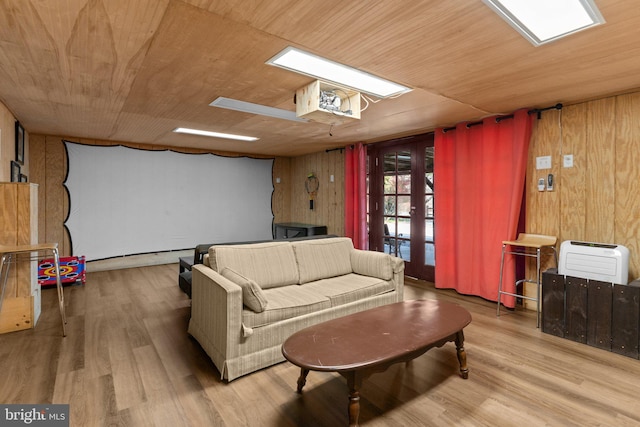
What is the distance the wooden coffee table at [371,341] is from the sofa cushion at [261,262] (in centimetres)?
95

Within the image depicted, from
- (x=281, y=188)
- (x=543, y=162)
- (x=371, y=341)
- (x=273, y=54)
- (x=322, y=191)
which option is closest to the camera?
(x=371, y=341)

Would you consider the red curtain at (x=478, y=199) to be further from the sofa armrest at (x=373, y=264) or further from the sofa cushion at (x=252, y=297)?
the sofa cushion at (x=252, y=297)

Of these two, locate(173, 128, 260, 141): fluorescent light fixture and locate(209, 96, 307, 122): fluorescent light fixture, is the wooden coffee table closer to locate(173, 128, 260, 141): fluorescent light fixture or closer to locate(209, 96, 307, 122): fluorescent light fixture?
locate(209, 96, 307, 122): fluorescent light fixture

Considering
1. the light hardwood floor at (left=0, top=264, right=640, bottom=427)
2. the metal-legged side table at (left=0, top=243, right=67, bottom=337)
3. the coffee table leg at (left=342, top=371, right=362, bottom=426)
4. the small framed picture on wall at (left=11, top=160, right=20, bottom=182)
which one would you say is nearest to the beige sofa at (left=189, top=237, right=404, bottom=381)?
the light hardwood floor at (left=0, top=264, right=640, bottom=427)

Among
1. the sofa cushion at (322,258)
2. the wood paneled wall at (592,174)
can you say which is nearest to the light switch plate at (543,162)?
the wood paneled wall at (592,174)

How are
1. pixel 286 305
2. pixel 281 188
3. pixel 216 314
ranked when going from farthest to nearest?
pixel 281 188, pixel 286 305, pixel 216 314

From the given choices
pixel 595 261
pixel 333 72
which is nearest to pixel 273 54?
pixel 333 72

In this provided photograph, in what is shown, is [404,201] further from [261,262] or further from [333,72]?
[333,72]

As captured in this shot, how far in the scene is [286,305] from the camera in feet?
8.11

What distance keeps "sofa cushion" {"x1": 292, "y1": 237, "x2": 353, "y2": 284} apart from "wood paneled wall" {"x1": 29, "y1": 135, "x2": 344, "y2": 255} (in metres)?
2.46

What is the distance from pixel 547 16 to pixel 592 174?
209 centimetres

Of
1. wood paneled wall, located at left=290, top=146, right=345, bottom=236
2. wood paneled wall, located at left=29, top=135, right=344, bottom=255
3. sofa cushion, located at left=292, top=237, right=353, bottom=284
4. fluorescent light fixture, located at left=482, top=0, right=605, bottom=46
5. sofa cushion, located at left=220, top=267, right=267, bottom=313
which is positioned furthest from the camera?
wood paneled wall, located at left=290, top=146, right=345, bottom=236

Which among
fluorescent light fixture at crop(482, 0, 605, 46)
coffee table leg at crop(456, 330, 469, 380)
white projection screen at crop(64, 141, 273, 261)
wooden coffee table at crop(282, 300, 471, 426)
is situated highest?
fluorescent light fixture at crop(482, 0, 605, 46)

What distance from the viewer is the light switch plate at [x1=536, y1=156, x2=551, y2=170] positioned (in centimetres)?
336
